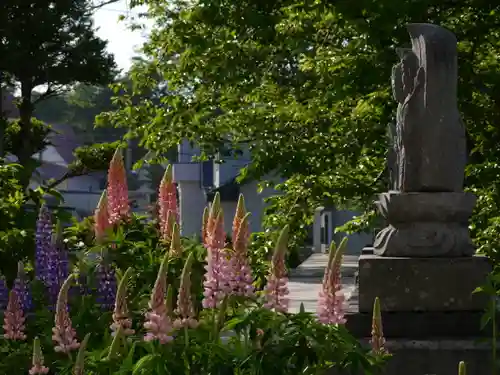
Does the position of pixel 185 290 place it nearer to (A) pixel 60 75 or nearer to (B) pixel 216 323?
(B) pixel 216 323

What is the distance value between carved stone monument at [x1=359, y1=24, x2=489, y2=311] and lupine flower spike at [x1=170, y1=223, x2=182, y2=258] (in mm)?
3459

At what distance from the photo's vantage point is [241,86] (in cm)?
1838

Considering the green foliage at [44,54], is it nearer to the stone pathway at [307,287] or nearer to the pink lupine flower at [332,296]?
the stone pathway at [307,287]

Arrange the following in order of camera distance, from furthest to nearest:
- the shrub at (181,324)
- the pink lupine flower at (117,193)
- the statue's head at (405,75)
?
1. the statue's head at (405,75)
2. the pink lupine flower at (117,193)
3. the shrub at (181,324)

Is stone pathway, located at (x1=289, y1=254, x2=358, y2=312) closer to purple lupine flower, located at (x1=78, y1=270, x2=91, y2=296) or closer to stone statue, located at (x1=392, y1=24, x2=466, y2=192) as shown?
stone statue, located at (x1=392, y1=24, x2=466, y2=192)

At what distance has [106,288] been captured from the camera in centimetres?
616

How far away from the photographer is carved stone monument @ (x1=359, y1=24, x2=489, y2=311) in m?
9.27

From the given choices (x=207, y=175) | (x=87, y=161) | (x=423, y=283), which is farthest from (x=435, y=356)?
(x=207, y=175)

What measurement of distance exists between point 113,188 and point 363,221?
12174mm

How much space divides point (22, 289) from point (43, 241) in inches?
13.9

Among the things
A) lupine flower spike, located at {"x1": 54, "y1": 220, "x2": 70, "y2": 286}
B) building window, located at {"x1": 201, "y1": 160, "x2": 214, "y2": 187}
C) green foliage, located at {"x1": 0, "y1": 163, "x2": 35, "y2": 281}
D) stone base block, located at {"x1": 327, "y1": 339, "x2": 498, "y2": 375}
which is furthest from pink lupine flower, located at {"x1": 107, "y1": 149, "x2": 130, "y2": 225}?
building window, located at {"x1": 201, "y1": 160, "x2": 214, "y2": 187}

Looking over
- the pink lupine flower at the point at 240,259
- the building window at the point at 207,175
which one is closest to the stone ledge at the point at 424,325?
the pink lupine flower at the point at 240,259

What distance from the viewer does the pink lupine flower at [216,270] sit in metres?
5.07

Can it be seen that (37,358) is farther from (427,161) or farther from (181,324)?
(427,161)
